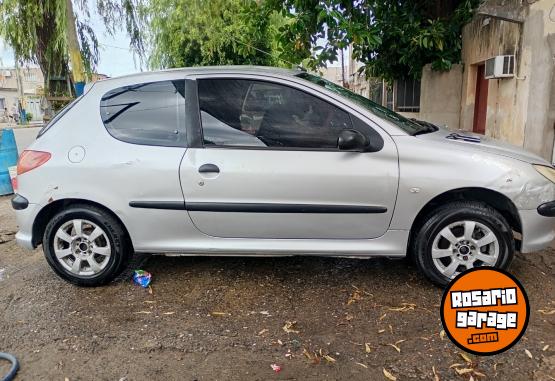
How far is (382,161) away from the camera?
10.8 ft

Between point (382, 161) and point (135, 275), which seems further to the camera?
point (135, 275)

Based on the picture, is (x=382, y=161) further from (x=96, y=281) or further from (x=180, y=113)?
(x=96, y=281)

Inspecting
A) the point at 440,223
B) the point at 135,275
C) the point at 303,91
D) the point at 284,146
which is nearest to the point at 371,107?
the point at 303,91

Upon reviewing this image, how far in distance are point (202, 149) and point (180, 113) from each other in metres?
0.37

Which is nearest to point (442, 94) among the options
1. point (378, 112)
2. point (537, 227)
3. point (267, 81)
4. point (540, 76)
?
point (540, 76)

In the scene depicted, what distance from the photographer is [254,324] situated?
3100 mm

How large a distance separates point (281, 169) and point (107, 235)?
151 centimetres

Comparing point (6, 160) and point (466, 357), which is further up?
point (6, 160)

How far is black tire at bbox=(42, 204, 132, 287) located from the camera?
3.59 m

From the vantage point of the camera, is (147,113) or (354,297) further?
(147,113)

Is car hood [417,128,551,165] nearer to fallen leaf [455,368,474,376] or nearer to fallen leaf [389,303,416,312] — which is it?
fallen leaf [389,303,416,312]

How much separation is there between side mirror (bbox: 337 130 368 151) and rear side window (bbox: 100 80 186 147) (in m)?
1.21

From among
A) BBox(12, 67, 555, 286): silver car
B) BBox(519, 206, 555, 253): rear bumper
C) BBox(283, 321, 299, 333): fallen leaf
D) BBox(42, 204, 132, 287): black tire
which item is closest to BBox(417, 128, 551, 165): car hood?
BBox(12, 67, 555, 286): silver car

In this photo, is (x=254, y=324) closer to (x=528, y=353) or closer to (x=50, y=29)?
(x=528, y=353)
